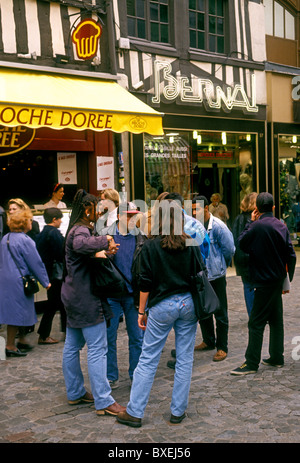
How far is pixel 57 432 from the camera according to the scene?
4281 millimetres

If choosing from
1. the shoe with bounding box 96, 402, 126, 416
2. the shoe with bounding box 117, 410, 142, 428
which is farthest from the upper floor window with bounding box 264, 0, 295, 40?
the shoe with bounding box 117, 410, 142, 428

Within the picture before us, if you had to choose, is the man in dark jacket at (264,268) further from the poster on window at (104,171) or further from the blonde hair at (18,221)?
the poster on window at (104,171)

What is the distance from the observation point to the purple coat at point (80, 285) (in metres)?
4.47

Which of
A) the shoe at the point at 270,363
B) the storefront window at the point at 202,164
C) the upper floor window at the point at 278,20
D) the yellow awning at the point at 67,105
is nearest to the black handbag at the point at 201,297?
the shoe at the point at 270,363

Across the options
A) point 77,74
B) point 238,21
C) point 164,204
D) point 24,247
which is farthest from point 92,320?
point 238,21

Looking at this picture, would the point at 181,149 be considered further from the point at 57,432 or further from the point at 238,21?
the point at 57,432

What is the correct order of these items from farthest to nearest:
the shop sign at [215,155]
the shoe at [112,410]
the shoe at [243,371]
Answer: the shop sign at [215,155], the shoe at [243,371], the shoe at [112,410]

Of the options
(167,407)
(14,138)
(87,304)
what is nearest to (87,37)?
(14,138)

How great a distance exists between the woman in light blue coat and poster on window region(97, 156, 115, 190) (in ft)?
12.3

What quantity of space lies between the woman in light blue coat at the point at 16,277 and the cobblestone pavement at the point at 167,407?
0.43 metres

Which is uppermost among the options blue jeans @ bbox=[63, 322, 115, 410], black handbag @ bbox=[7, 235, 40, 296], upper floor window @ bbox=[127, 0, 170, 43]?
upper floor window @ bbox=[127, 0, 170, 43]

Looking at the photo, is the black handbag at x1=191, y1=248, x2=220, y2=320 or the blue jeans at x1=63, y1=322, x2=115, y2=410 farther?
the blue jeans at x1=63, y1=322, x2=115, y2=410

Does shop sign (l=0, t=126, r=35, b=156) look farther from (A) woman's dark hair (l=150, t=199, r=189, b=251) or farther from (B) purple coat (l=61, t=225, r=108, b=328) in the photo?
(A) woman's dark hair (l=150, t=199, r=189, b=251)

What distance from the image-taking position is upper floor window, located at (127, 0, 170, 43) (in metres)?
11.0
